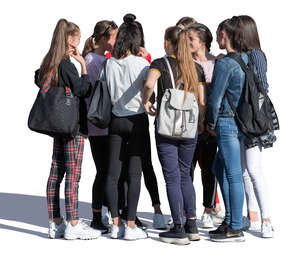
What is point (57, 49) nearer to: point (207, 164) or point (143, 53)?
point (143, 53)

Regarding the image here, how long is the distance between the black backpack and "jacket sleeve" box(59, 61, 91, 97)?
1606 mm

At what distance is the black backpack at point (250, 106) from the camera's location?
302 inches

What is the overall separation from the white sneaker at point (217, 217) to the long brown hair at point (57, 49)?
9.16 feet

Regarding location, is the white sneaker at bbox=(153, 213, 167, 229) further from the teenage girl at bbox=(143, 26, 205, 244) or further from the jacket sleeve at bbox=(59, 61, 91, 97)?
the jacket sleeve at bbox=(59, 61, 91, 97)

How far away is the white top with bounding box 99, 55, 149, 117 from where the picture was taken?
7.73 meters

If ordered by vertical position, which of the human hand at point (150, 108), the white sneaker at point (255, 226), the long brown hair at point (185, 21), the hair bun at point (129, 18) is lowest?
the white sneaker at point (255, 226)

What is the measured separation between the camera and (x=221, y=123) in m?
7.68

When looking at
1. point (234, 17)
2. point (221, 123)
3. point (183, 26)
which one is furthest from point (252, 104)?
point (183, 26)

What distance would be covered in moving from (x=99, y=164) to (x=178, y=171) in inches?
44.9

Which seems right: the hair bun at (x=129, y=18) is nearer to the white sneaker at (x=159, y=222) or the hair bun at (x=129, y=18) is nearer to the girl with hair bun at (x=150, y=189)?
the girl with hair bun at (x=150, y=189)

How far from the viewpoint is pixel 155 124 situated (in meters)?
7.68

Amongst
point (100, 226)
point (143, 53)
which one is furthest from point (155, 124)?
point (100, 226)

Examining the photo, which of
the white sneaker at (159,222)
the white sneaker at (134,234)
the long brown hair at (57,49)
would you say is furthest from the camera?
the white sneaker at (159,222)

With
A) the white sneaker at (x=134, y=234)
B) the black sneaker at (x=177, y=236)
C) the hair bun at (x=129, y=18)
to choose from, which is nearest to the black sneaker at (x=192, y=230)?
the black sneaker at (x=177, y=236)
